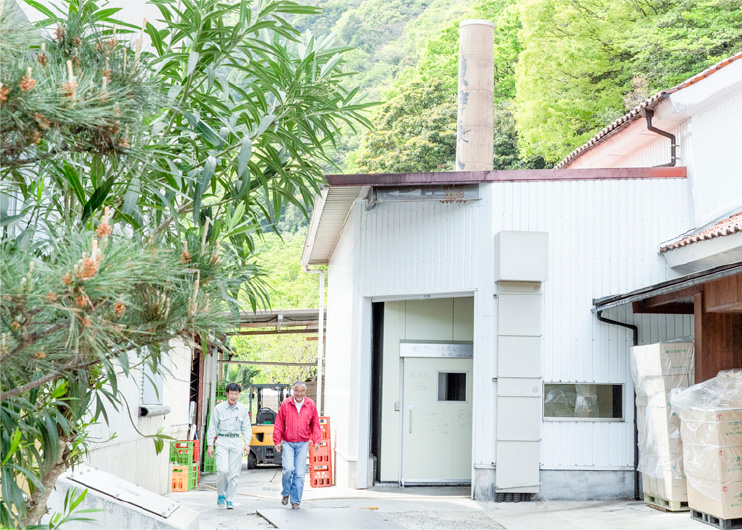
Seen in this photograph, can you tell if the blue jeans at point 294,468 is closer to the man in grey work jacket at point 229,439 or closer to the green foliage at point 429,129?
the man in grey work jacket at point 229,439

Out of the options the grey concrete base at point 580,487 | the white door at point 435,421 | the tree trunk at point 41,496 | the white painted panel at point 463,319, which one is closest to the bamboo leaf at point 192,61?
the tree trunk at point 41,496

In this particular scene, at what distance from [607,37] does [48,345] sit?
3162cm

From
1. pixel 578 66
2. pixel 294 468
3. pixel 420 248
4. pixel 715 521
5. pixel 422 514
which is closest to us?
pixel 715 521

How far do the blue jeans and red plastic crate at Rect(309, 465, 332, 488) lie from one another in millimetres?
3438

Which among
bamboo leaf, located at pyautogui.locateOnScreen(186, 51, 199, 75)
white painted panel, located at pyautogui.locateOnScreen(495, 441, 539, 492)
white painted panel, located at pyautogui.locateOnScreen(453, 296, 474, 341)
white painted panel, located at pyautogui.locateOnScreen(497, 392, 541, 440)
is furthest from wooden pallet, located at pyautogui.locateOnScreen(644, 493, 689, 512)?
bamboo leaf, located at pyautogui.locateOnScreen(186, 51, 199, 75)

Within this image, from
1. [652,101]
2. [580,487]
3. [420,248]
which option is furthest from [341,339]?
[652,101]

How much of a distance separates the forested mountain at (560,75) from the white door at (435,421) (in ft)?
42.7

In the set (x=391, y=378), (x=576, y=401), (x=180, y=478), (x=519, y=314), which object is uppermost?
(x=519, y=314)

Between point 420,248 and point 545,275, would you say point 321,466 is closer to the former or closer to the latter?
point 420,248

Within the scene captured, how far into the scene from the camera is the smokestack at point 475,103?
19.2 metres

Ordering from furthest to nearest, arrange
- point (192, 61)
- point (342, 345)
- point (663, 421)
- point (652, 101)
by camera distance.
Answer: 1. point (342, 345)
2. point (652, 101)
3. point (663, 421)
4. point (192, 61)

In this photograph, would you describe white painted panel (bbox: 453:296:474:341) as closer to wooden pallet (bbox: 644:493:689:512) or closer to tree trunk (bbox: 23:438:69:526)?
wooden pallet (bbox: 644:493:689:512)

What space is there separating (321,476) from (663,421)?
251 inches

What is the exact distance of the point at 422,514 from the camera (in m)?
10.1
